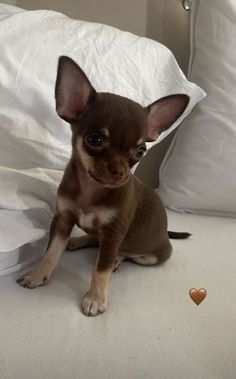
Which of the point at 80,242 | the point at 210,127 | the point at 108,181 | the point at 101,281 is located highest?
the point at 108,181

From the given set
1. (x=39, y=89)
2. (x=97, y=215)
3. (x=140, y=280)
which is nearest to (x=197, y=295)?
(x=140, y=280)

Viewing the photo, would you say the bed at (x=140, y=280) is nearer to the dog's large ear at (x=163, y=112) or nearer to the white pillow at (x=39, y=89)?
the white pillow at (x=39, y=89)

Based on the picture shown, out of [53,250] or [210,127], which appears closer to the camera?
[53,250]

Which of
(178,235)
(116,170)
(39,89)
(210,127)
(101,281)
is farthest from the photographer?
(210,127)

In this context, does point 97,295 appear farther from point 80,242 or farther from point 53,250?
point 80,242

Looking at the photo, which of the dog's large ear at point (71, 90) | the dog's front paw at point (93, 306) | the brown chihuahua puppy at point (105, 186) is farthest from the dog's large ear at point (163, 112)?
the dog's front paw at point (93, 306)

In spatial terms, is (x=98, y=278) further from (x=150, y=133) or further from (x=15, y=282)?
(x=150, y=133)

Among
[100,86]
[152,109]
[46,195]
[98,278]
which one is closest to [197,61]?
[100,86]

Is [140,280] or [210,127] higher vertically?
[210,127]
